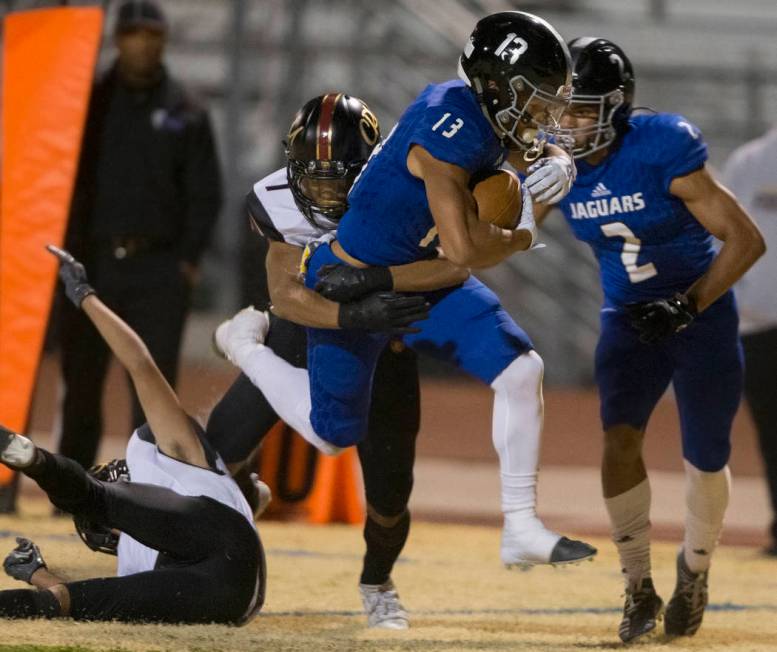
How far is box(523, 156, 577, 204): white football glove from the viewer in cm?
425

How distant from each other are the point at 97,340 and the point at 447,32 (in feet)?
18.4

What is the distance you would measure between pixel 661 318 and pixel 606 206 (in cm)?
44

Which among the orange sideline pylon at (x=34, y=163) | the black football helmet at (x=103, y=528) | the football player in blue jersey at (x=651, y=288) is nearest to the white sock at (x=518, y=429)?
the football player in blue jersey at (x=651, y=288)

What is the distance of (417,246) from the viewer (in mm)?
4457

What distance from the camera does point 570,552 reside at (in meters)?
4.05

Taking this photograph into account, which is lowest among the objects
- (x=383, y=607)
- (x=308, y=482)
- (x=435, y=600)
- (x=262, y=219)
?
(x=308, y=482)

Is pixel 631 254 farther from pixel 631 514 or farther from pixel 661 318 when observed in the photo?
pixel 631 514

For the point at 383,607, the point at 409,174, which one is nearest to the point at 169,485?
the point at 383,607

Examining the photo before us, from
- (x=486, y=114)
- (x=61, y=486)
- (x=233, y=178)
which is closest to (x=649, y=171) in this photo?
(x=486, y=114)

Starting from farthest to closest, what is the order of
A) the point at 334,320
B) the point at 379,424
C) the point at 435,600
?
the point at 435,600 → the point at 379,424 → the point at 334,320

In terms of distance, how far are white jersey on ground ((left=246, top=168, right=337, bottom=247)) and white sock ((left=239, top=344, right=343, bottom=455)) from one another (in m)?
0.37

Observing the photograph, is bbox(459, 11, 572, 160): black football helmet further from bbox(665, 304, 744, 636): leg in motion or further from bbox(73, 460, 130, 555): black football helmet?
bbox(73, 460, 130, 555): black football helmet

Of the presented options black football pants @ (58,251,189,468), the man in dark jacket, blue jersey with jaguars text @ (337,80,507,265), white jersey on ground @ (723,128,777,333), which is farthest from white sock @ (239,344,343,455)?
white jersey on ground @ (723,128,777,333)

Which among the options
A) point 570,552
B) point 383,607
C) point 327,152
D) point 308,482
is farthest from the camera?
point 308,482
